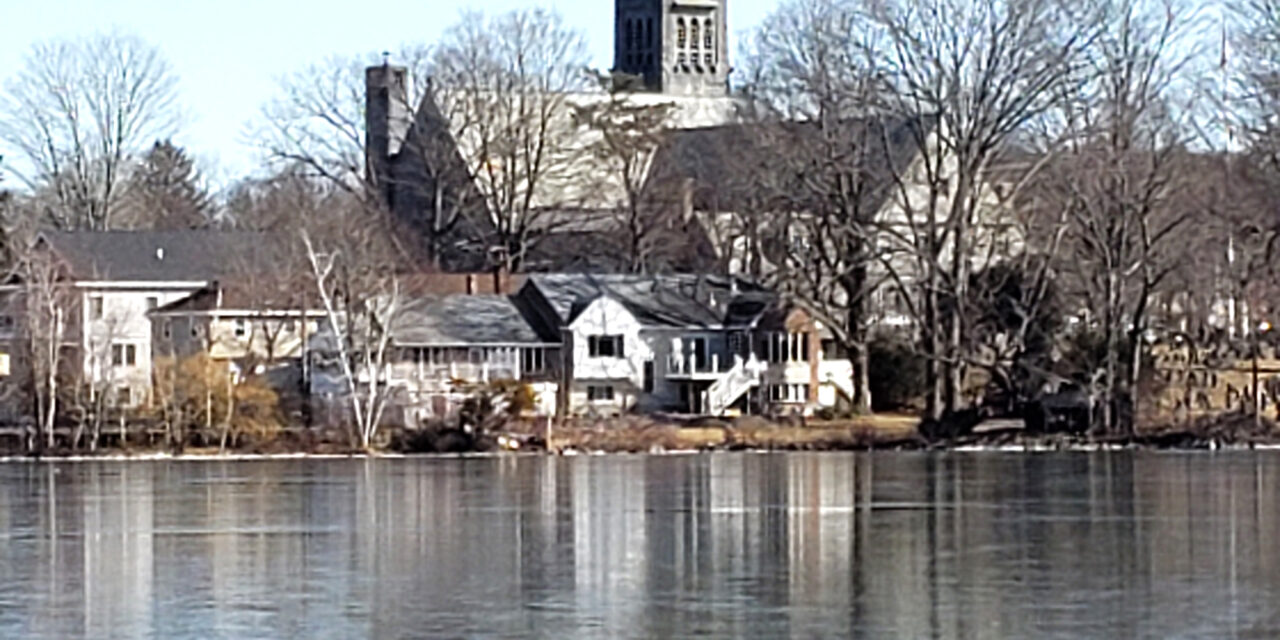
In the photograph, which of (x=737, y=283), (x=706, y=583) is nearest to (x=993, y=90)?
(x=737, y=283)

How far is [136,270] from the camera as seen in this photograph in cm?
8162

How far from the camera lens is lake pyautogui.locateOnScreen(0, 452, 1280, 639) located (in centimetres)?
2328

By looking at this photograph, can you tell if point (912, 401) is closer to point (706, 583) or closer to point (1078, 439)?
point (1078, 439)

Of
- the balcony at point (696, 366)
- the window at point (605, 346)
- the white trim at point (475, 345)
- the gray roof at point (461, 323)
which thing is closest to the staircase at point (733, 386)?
the balcony at point (696, 366)

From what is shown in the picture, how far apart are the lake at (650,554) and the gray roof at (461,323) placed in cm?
2263

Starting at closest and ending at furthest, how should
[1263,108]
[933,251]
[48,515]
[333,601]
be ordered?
1. [333,601]
2. [48,515]
3. [1263,108]
4. [933,251]

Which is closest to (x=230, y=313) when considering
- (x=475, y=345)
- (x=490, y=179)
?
(x=475, y=345)

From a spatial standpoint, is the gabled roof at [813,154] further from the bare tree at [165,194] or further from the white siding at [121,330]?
the bare tree at [165,194]

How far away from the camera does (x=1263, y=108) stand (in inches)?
2525

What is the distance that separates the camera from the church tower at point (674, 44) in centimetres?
12525

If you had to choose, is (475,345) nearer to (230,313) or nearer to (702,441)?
(230,313)

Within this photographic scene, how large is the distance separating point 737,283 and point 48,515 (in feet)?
140

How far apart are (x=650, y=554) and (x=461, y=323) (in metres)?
46.2

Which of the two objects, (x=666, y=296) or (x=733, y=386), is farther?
(x=666, y=296)
